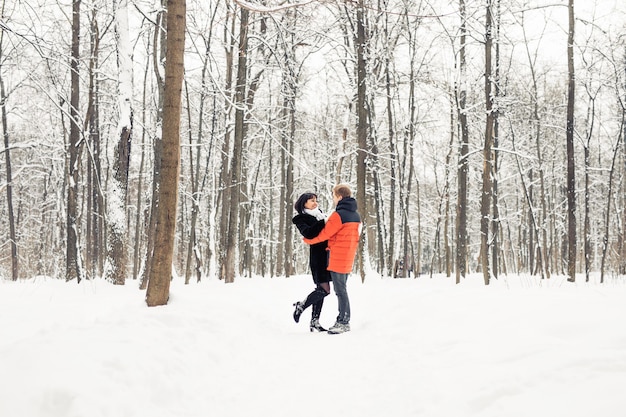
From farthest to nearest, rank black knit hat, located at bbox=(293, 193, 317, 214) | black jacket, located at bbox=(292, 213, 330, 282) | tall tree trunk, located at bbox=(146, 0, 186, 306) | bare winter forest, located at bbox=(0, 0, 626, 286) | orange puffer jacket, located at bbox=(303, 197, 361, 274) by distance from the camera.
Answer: bare winter forest, located at bbox=(0, 0, 626, 286) < black knit hat, located at bbox=(293, 193, 317, 214) < black jacket, located at bbox=(292, 213, 330, 282) < orange puffer jacket, located at bbox=(303, 197, 361, 274) < tall tree trunk, located at bbox=(146, 0, 186, 306)

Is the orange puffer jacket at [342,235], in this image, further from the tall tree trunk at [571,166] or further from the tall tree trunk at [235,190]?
the tall tree trunk at [571,166]

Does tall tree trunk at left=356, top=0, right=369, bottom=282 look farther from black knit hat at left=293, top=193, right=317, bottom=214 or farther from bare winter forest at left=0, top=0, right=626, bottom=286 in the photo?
black knit hat at left=293, top=193, right=317, bottom=214

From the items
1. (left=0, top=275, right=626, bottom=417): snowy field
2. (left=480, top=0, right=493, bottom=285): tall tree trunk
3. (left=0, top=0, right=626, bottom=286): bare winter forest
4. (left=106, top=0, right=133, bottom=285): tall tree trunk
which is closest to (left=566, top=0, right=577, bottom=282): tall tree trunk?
(left=0, top=0, right=626, bottom=286): bare winter forest

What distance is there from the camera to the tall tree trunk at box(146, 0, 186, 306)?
18.3 ft

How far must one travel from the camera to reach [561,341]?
3439 mm

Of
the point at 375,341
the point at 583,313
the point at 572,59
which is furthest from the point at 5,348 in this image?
the point at 572,59

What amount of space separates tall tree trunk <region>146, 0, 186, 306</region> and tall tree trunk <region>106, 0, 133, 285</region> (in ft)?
14.7

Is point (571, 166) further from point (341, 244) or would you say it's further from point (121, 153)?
point (121, 153)

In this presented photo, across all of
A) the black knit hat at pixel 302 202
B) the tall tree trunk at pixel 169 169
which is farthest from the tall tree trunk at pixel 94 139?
the black knit hat at pixel 302 202

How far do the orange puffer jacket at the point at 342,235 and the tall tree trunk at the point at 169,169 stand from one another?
6.30 feet

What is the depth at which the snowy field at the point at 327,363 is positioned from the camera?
2.67 meters

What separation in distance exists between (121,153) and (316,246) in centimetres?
580

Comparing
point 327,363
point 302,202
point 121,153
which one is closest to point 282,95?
point 121,153

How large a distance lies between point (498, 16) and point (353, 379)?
12944 millimetres
